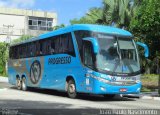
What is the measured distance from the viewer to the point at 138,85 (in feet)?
72.1

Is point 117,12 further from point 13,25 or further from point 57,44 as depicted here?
point 13,25

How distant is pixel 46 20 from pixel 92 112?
6715 cm

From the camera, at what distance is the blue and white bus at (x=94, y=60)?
2112cm

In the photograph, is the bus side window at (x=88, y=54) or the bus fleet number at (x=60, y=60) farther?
the bus fleet number at (x=60, y=60)

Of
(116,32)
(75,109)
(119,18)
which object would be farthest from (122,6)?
(75,109)

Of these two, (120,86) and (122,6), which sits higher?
(122,6)

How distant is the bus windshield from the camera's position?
2116cm

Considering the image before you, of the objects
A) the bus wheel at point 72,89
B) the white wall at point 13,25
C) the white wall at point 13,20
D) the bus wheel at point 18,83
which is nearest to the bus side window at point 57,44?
the bus wheel at point 72,89

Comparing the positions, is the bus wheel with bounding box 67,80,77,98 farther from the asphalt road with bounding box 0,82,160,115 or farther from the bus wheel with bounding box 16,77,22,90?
the bus wheel with bounding box 16,77,22,90

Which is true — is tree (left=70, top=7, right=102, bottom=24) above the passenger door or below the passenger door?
above

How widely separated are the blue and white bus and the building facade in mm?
45862

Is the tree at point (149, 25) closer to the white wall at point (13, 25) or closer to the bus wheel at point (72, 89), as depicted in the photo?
the bus wheel at point (72, 89)

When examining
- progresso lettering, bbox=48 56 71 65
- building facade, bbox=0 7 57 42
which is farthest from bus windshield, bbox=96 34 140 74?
building facade, bbox=0 7 57 42

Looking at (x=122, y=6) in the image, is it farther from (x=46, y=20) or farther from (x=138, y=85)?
(x=46, y=20)
